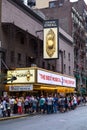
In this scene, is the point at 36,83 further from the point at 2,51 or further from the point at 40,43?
the point at 40,43

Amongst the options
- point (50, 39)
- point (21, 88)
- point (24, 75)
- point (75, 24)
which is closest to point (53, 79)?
point (50, 39)

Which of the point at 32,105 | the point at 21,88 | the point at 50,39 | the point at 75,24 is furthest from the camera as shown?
the point at 75,24

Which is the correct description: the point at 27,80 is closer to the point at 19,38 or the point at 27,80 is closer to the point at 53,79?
the point at 19,38

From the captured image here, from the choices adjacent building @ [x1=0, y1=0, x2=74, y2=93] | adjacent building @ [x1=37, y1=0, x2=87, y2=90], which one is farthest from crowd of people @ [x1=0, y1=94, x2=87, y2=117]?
adjacent building @ [x1=37, y1=0, x2=87, y2=90]

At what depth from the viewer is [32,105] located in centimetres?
3672

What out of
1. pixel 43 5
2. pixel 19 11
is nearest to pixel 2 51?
pixel 19 11

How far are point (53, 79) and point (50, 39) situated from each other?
502cm

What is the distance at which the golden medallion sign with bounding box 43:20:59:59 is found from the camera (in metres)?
49.8

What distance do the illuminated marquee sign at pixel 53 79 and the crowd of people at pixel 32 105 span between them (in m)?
3.88

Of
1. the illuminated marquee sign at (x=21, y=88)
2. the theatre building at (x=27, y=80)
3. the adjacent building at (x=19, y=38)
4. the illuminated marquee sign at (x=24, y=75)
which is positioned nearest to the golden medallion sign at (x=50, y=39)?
the adjacent building at (x=19, y=38)

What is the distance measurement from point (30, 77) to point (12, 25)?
583 centimetres

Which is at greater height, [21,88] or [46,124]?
[21,88]

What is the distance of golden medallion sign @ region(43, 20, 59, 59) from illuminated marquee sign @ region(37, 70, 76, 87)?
2.65 meters

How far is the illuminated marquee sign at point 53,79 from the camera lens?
1741 inches
